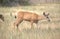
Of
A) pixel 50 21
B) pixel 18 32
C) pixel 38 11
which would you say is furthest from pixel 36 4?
pixel 18 32

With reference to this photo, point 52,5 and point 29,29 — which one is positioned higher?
point 52,5

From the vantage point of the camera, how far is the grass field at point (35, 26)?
153 cm

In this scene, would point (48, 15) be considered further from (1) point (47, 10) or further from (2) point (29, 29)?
(2) point (29, 29)

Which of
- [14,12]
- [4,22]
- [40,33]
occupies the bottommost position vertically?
[40,33]

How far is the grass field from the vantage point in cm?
153

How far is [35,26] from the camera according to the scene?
1544mm

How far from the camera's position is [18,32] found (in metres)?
1.53

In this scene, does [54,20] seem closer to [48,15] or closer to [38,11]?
[48,15]

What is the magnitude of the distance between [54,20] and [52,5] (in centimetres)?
17

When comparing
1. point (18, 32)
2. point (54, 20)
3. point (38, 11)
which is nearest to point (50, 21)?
point (54, 20)

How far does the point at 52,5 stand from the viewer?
1546 mm

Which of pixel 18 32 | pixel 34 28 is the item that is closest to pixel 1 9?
pixel 18 32

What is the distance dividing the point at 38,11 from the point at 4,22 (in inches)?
15.3

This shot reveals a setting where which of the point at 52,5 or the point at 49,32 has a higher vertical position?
the point at 52,5
